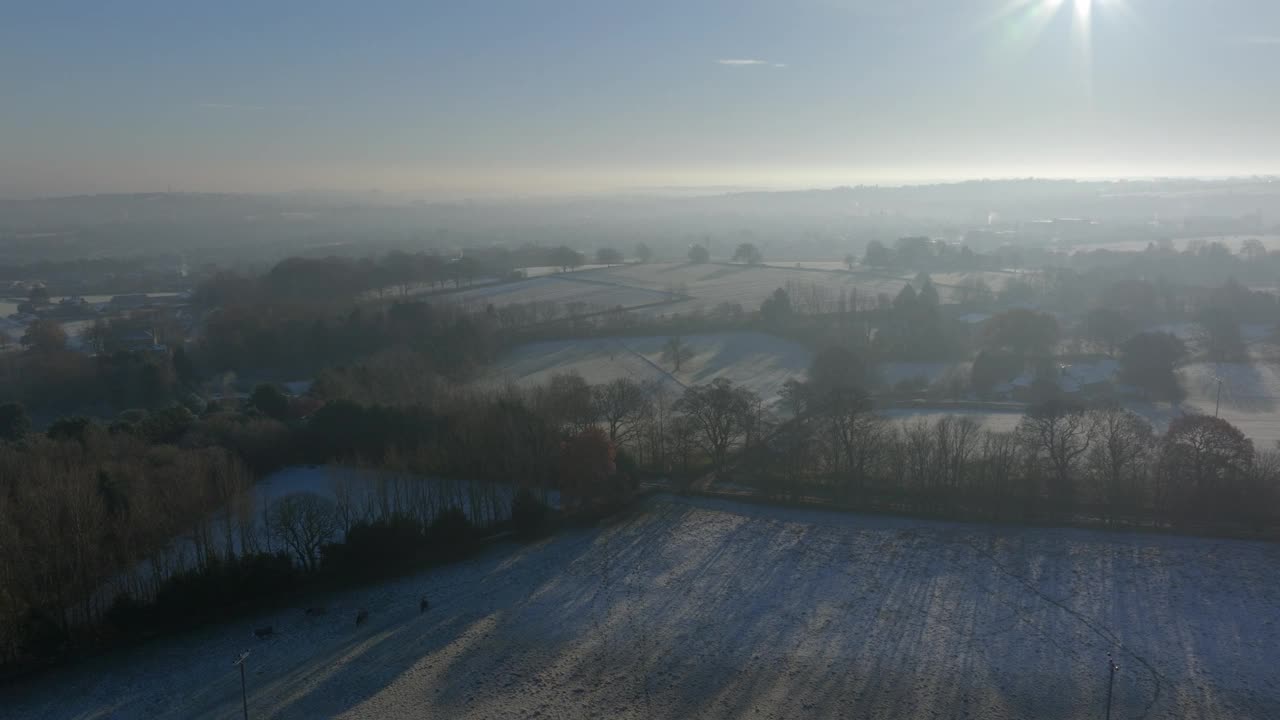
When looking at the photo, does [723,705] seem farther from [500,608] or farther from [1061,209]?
[1061,209]

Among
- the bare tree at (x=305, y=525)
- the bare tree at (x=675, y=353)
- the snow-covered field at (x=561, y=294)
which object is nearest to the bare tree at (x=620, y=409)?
the bare tree at (x=305, y=525)

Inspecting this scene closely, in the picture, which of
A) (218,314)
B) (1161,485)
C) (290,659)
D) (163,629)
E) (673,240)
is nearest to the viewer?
(290,659)

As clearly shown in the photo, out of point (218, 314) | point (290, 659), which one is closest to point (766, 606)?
point (290, 659)

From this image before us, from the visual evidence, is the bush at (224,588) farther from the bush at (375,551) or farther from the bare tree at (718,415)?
the bare tree at (718,415)

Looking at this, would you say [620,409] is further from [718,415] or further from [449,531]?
[449,531]

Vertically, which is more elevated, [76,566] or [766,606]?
[76,566]

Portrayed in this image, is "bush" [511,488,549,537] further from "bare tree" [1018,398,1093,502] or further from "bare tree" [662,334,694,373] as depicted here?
"bare tree" [662,334,694,373]
